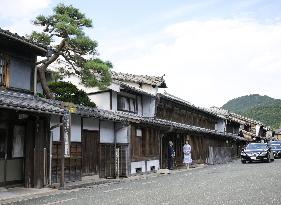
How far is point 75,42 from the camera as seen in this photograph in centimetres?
2108

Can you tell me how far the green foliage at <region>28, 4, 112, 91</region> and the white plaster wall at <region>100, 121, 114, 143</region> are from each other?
218 cm

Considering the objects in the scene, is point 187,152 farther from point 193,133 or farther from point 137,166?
point 193,133

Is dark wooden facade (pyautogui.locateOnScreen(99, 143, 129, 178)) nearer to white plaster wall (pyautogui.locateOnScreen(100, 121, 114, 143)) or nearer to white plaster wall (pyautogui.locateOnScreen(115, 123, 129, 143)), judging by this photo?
white plaster wall (pyautogui.locateOnScreen(100, 121, 114, 143))

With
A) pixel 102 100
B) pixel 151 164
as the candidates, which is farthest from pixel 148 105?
pixel 102 100

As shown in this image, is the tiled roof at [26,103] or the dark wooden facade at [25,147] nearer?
the tiled roof at [26,103]

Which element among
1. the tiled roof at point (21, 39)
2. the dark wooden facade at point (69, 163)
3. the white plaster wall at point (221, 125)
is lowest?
the dark wooden facade at point (69, 163)

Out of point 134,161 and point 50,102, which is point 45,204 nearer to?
point 50,102

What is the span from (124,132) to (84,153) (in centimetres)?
397

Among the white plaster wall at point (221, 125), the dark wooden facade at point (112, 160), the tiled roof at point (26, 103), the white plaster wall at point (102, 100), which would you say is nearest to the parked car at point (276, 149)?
the white plaster wall at point (221, 125)

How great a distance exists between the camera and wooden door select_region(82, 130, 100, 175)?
20.5 m

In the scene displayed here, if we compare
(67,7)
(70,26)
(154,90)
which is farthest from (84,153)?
(154,90)

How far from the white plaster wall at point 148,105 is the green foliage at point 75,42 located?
8399 mm

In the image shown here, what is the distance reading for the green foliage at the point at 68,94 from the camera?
23.8 meters

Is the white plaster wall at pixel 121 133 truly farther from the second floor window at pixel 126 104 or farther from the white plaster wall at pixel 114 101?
the second floor window at pixel 126 104
